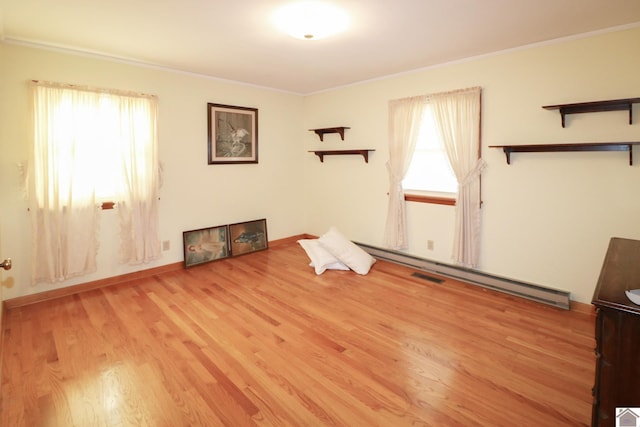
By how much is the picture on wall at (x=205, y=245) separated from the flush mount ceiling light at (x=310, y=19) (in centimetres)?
276

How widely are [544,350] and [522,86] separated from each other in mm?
2406

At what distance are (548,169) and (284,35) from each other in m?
2.74

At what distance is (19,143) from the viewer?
305cm

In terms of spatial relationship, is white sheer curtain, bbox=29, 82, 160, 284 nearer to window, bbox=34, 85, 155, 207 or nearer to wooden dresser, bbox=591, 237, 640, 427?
window, bbox=34, 85, 155, 207

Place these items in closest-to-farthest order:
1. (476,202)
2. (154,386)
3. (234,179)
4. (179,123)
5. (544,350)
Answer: (154,386)
(544,350)
(476,202)
(179,123)
(234,179)

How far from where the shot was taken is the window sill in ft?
12.6

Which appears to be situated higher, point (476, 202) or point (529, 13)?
point (529, 13)

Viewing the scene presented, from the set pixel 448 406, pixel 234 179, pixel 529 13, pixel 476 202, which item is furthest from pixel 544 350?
pixel 234 179

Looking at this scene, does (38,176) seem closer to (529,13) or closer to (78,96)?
(78,96)

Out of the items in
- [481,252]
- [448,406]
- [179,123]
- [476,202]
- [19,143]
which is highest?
[179,123]

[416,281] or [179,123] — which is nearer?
[416,281]

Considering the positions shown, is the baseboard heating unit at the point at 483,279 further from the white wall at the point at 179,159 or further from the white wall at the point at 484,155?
the white wall at the point at 179,159

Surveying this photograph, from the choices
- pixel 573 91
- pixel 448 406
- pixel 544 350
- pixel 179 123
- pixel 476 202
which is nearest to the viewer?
pixel 448 406

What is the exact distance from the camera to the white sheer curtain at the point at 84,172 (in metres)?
3.13
